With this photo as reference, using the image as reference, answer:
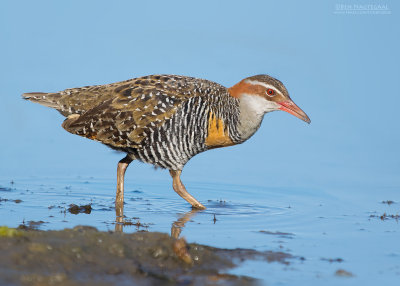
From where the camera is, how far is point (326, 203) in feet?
37.8

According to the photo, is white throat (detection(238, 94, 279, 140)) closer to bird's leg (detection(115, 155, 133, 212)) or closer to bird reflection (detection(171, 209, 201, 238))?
bird reflection (detection(171, 209, 201, 238))

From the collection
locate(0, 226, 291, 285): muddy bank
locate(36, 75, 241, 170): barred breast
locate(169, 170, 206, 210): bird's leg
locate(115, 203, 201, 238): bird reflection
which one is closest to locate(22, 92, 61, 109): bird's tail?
locate(36, 75, 241, 170): barred breast

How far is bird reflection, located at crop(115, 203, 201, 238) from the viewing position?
9062 millimetres

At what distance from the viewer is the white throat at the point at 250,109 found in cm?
1093

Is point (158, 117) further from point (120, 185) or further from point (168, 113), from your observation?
point (120, 185)

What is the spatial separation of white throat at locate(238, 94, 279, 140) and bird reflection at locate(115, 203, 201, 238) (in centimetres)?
146

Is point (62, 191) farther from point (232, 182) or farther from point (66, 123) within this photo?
point (232, 182)

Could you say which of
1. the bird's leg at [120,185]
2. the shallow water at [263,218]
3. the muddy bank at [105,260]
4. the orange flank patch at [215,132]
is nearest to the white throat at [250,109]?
the orange flank patch at [215,132]

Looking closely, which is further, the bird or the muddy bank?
the bird

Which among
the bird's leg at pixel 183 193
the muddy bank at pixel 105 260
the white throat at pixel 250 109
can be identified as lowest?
the muddy bank at pixel 105 260

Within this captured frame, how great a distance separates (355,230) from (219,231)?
1904mm

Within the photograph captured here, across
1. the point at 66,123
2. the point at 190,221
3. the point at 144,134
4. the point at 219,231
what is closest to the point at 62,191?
the point at 66,123

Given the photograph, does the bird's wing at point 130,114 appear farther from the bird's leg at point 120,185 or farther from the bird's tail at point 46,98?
the bird's leg at point 120,185

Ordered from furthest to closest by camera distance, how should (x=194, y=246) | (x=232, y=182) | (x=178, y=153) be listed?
(x=232, y=182) < (x=178, y=153) < (x=194, y=246)
